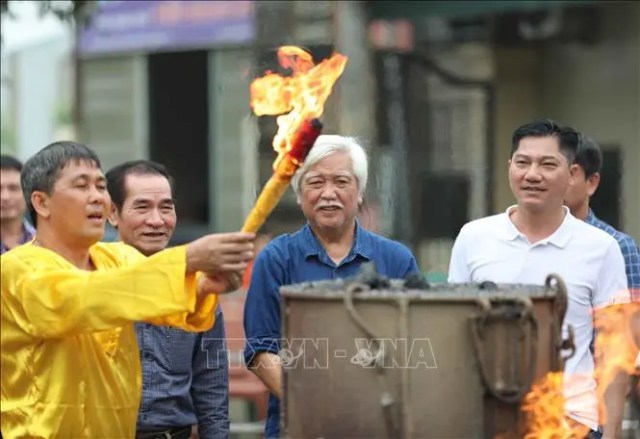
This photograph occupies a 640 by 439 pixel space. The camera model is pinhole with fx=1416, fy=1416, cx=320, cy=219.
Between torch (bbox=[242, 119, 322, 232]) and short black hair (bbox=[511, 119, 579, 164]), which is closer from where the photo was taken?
torch (bbox=[242, 119, 322, 232])

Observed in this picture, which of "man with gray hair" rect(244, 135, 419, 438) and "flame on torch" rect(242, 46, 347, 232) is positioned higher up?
"flame on torch" rect(242, 46, 347, 232)

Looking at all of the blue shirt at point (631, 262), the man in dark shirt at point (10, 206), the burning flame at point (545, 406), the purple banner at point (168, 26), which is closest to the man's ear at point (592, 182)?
the blue shirt at point (631, 262)

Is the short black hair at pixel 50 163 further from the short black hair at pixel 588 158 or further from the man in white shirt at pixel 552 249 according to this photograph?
the short black hair at pixel 588 158

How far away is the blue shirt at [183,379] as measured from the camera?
5594mm

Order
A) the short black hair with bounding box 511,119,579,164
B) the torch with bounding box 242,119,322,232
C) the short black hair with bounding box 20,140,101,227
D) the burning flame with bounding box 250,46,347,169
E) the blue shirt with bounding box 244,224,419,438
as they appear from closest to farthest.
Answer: the torch with bounding box 242,119,322,232
the burning flame with bounding box 250,46,347,169
the short black hair with bounding box 20,140,101,227
the blue shirt with bounding box 244,224,419,438
the short black hair with bounding box 511,119,579,164

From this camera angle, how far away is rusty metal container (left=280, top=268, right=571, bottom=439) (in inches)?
170

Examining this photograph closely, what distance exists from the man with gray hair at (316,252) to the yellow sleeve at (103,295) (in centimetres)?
88

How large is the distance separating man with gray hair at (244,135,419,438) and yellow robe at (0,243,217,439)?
0.64m

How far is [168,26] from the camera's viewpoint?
52.4 feet

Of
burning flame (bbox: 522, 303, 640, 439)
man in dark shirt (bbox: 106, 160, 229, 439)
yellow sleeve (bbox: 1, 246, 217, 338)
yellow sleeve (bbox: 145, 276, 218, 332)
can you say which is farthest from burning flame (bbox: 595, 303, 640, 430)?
yellow sleeve (bbox: 1, 246, 217, 338)

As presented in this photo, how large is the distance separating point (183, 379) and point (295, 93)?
1.46m

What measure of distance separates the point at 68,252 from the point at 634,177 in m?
9.54

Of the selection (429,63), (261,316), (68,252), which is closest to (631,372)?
(261,316)

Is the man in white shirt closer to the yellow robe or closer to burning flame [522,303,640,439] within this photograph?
burning flame [522,303,640,439]
